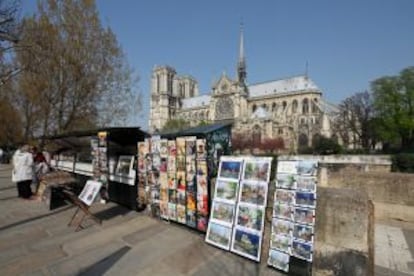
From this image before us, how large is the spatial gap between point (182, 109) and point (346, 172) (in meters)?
116

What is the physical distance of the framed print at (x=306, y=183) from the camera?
463 centimetres

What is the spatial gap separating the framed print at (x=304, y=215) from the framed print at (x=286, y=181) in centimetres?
39

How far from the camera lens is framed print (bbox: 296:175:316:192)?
15.2ft

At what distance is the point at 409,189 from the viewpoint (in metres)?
8.74

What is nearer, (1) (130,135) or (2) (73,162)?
(1) (130,135)

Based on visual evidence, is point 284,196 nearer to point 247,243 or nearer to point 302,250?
point 302,250

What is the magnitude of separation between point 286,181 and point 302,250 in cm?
113

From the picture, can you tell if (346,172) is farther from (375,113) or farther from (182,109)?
(182,109)

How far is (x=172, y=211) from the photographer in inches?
281

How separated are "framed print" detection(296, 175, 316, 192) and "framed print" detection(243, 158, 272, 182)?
0.60 metres

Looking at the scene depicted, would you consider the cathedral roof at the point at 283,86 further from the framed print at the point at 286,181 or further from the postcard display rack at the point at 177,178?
the framed print at the point at 286,181

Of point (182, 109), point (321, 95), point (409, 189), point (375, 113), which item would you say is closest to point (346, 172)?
point (409, 189)

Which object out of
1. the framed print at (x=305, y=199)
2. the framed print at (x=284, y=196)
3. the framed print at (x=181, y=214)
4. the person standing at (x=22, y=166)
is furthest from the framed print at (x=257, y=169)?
the person standing at (x=22, y=166)

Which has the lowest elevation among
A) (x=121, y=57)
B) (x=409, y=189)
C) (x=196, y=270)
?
(x=196, y=270)
